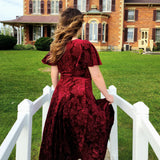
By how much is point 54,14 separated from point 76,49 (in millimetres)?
28614

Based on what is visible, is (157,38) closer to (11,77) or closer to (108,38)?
(108,38)

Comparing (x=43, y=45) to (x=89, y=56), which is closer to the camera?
(x=89, y=56)

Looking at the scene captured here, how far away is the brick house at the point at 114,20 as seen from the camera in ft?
93.1

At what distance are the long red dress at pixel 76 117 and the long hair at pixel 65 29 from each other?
54 millimetres

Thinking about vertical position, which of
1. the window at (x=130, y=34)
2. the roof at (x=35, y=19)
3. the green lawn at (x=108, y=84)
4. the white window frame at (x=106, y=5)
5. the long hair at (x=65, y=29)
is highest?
the white window frame at (x=106, y=5)

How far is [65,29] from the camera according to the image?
2.54m

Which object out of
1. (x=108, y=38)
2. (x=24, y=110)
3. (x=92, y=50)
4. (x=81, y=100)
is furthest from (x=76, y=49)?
(x=108, y=38)

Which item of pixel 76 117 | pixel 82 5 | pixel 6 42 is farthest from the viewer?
pixel 82 5

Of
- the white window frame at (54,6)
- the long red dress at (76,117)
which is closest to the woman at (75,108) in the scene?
the long red dress at (76,117)

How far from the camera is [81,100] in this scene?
2539mm

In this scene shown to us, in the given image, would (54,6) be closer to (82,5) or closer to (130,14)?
(82,5)

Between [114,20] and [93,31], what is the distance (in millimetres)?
2778

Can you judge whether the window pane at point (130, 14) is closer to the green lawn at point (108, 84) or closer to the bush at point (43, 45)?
the bush at point (43, 45)

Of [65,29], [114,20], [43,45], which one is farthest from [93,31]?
[65,29]
